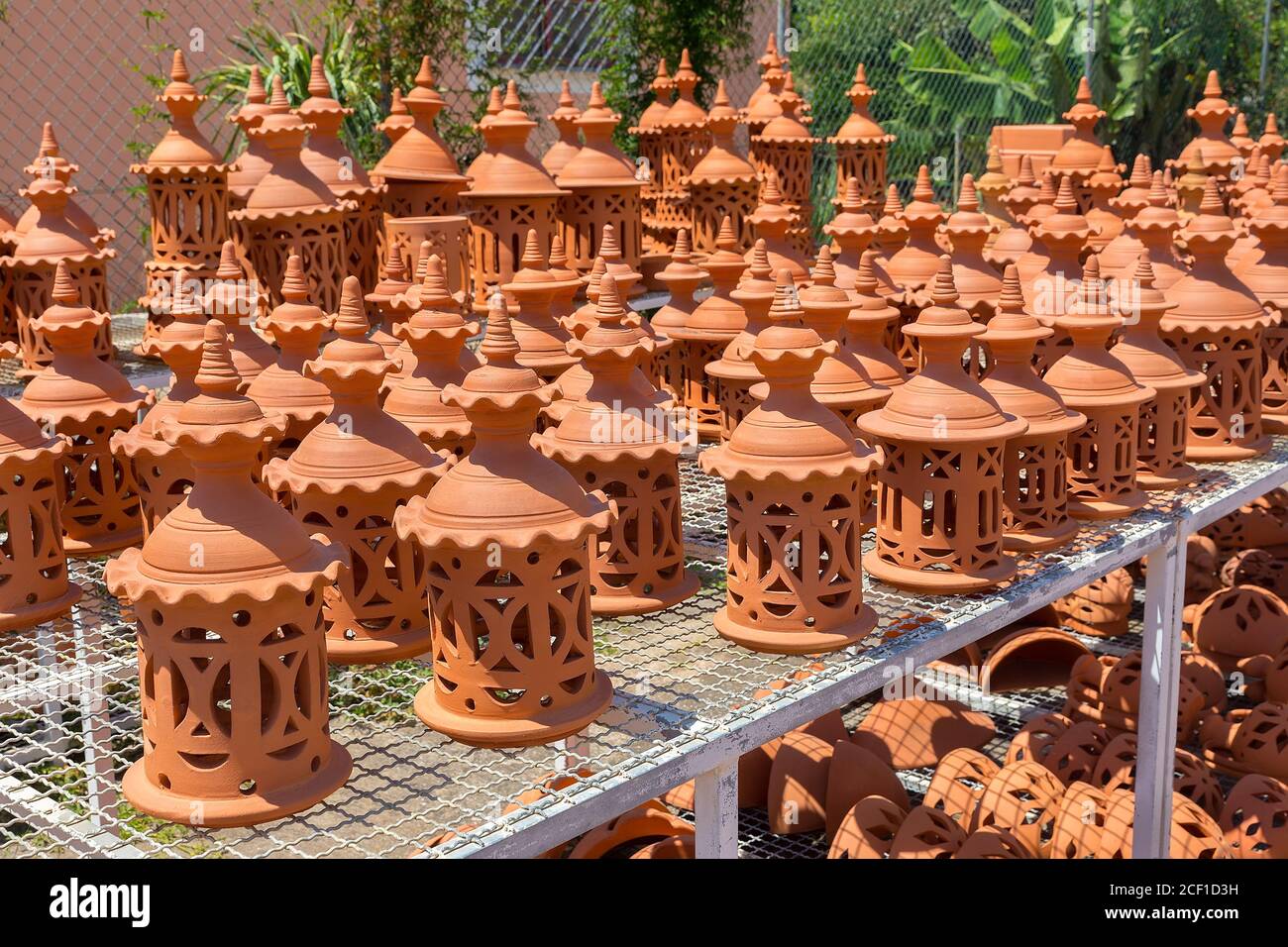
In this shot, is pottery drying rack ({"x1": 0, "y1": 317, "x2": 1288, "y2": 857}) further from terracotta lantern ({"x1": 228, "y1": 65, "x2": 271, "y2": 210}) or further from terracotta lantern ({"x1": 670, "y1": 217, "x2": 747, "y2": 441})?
terracotta lantern ({"x1": 228, "y1": 65, "x2": 271, "y2": 210})

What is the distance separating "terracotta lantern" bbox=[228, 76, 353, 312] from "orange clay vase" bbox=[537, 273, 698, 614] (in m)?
1.67

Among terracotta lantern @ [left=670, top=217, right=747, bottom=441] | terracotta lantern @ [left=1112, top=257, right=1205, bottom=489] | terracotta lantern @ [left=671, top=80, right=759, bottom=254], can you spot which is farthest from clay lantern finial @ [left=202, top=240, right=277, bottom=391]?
terracotta lantern @ [left=671, top=80, right=759, bottom=254]

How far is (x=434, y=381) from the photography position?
3441 millimetres

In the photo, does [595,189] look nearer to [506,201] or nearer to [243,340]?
[506,201]

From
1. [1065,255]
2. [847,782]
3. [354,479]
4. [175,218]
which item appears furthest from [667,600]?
[175,218]

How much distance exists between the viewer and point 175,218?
4902mm

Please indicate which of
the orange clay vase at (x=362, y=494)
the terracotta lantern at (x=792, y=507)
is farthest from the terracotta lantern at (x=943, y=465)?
the orange clay vase at (x=362, y=494)

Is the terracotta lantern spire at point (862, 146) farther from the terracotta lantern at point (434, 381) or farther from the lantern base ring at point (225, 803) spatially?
the lantern base ring at point (225, 803)

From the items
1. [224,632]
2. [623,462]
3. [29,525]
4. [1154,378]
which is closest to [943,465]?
[623,462]

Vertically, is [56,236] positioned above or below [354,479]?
above

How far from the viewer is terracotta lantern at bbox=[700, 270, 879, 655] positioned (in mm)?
3000
